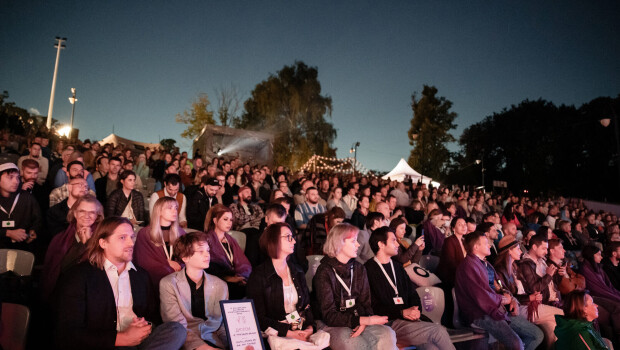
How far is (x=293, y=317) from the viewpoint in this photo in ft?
10.0

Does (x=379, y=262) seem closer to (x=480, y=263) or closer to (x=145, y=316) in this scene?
(x=480, y=263)

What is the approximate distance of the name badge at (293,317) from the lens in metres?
3.04

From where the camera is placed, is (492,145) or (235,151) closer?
(235,151)

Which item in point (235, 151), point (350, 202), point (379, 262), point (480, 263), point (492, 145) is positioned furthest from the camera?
point (492, 145)

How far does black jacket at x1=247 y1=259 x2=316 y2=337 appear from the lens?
298 centimetres

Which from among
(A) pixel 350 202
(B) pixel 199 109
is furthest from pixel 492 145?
(A) pixel 350 202

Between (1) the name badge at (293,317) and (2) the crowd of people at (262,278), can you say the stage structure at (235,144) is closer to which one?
(2) the crowd of people at (262,278)

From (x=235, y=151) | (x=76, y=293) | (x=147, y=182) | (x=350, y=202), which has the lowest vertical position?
(x=76, y=293)

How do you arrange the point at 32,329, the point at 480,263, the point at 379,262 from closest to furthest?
the point at 32,329 < the point at 379,262 < the point at 480,263

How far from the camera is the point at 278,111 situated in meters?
28.3

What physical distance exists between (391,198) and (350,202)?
3.39 ft

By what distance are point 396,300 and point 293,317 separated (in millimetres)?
1106

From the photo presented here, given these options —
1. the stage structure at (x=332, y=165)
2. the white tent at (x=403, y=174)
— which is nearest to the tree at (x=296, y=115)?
the stage structure at (x=332, y=165)

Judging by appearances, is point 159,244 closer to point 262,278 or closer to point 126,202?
point 262,278
